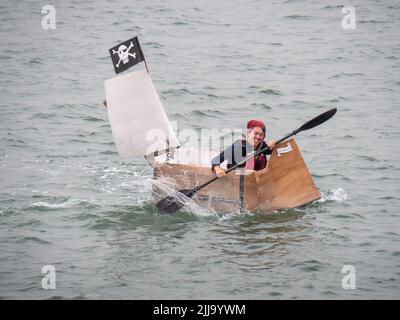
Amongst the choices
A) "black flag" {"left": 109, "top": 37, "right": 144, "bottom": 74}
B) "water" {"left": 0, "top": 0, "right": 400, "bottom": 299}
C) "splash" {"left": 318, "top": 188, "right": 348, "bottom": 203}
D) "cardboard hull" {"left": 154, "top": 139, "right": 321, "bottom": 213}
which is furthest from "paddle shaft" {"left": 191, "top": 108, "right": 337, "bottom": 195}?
"black flag" {"left": 109, "top": 37, "right": 144, "bottom": 74}

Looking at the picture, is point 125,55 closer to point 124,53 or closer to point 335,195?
point 124,53

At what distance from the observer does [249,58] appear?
69.6 feet

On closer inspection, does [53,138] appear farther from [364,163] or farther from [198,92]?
[364,163]

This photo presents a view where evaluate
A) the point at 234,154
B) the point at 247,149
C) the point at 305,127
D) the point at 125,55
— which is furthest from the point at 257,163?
the point at 125,55

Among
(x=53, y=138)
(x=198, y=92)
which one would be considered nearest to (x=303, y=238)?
(x=53, y=138)

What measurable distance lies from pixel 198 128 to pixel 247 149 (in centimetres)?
480

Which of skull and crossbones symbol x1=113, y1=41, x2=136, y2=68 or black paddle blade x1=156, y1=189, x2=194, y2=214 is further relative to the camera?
skull and crossbones symbol x1=113, y1=41, x2=136, y2=68

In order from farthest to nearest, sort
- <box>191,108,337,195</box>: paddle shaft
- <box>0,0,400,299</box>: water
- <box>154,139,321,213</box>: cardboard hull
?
<box>154,139,321,213</box>: cardboard hull < <box>191,108,337,195</box>: paddle shaft < <box>0,0,400,299</box>: water

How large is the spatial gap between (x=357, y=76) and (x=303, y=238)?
9.94 metres

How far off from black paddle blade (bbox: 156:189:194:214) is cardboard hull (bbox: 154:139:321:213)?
0.13 metres

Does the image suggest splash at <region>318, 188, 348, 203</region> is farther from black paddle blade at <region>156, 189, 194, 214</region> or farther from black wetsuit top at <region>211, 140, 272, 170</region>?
black paddle blade at <region>156, 189, 194, 214</region>

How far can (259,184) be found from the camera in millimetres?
11117

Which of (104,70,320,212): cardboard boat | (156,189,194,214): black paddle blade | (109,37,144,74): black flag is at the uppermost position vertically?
(109,37,144,74): black flag

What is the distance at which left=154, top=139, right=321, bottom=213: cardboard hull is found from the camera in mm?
11148
